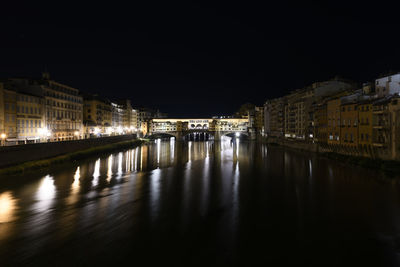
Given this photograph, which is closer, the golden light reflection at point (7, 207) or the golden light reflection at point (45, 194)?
the golden light reflection at point (7, 207)

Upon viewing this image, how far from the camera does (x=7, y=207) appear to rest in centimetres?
1399

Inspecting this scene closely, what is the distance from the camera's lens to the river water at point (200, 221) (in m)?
9.21

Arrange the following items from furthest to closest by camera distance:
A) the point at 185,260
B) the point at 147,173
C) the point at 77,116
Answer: the point at 77,116
the point at 147,173
the point at 185,260

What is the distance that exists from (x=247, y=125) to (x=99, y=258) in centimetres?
8447

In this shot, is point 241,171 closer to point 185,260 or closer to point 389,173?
point 389,173

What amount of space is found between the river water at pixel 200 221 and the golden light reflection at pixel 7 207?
0.05 meters

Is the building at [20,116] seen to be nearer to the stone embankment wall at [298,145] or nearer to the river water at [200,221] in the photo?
the river water at [200,221]

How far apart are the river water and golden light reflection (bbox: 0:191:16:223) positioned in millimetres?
48

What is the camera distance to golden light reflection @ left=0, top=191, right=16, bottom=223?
12439 millimetres

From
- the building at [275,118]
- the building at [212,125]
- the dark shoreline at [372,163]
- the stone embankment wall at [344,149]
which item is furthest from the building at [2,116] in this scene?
the building at [212,125]

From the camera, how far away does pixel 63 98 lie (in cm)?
3984

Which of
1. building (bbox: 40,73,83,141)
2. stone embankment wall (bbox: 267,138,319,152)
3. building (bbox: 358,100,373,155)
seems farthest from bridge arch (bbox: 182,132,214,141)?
building (bbox: 358,100,373,155)

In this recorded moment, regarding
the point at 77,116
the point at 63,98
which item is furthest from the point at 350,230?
the point at 77,116

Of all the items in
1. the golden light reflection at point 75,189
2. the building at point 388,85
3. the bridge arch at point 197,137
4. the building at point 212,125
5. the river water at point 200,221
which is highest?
the building at point 388,85
